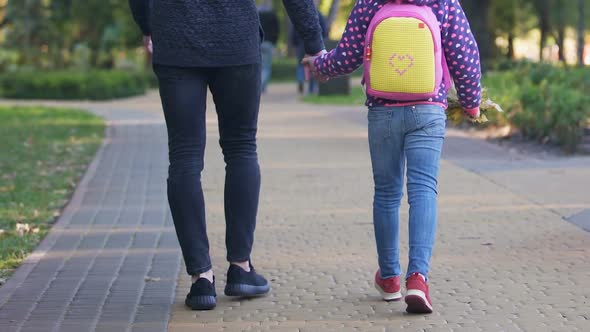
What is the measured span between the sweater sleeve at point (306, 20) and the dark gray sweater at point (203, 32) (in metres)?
0.17

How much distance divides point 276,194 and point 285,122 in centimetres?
696

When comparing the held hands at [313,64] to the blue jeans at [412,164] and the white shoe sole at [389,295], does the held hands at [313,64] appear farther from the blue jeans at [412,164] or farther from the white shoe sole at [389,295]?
the white shoe sole at [389,295]

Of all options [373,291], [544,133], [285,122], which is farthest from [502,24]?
[373,291]

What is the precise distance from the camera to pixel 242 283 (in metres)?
5.10

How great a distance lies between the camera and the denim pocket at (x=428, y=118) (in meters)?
4.80

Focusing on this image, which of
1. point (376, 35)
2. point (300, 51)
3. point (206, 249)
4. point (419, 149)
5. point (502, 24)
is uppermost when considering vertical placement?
point (376, 35)

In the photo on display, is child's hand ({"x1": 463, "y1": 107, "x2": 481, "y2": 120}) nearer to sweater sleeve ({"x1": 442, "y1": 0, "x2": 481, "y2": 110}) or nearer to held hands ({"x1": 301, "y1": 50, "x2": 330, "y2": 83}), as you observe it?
sweater sleeve ({"x1": 442, "y1": 0, "x2": 481, "y2": 110})

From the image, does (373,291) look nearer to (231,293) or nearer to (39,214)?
(231,293)

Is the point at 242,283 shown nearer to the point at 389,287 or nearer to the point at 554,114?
the point at 389,287

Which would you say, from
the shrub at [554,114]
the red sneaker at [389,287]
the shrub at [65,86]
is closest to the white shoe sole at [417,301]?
the red sneaker at [389,287]

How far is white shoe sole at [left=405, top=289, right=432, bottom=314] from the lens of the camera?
185 inches

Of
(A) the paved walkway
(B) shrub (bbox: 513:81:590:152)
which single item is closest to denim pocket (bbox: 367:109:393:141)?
(A) the paved walkway

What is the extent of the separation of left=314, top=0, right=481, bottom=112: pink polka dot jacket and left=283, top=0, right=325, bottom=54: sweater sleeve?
9cm

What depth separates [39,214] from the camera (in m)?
7.87
